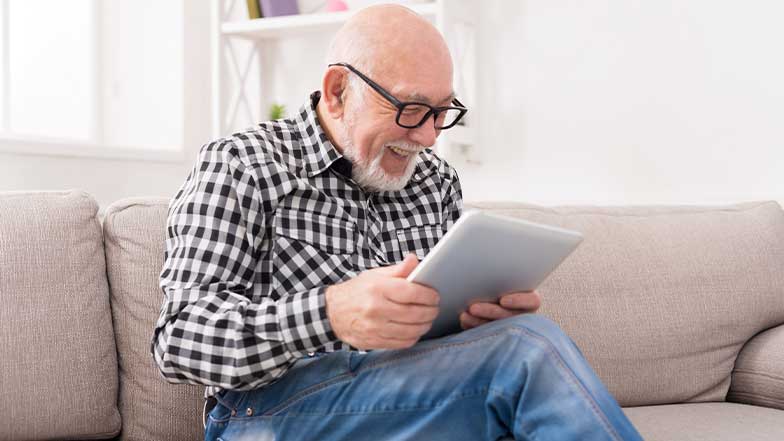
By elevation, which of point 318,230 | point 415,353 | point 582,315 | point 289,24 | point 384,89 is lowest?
point 582,315

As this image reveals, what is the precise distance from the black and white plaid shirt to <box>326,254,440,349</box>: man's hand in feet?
0.18

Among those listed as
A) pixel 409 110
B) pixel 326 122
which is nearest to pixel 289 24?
pixel 326 122

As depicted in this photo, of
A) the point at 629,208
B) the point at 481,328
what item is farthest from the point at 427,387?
the point at 629,208

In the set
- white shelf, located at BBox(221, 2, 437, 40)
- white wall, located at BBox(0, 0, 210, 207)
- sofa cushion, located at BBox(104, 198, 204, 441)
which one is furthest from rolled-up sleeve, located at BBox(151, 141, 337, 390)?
white wall, located at BBox(0, 0, 210, 207)

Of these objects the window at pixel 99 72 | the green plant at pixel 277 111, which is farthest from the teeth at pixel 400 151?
the window at pixel 99 72

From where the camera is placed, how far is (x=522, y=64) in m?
2.88

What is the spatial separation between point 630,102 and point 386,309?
1789 mm

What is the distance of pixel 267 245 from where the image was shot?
1420 mm

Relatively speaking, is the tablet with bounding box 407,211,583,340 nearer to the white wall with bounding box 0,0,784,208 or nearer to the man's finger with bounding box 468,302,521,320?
the man's finger with bounding box 468,302,521,320

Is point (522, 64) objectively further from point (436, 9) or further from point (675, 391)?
point (675, 391)

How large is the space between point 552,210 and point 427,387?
2.86 feet

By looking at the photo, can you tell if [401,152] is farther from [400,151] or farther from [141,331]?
[141,331]

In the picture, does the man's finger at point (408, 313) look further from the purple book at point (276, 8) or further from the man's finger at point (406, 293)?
the purple book at point (276, 8)

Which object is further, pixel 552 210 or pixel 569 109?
pixel 569 109
